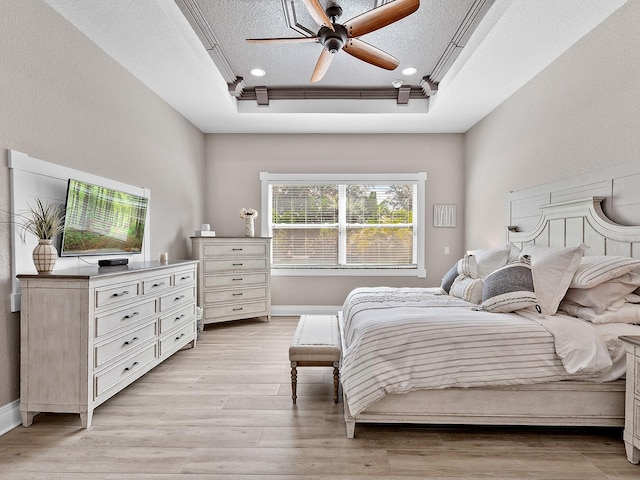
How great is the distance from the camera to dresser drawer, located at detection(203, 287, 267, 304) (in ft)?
14.8

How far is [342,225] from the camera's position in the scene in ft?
17.7

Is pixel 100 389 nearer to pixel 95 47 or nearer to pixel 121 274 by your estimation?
pixel 121 274

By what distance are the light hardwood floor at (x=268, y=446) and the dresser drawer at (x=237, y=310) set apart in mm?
1771

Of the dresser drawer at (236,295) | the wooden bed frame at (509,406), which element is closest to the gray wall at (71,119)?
the dresser drawer at (236,295)

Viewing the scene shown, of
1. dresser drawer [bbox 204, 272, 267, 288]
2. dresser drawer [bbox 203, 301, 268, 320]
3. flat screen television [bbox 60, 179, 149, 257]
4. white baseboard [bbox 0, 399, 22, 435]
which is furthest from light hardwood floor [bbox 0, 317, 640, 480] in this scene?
dresser drawer [bbox 204, 272, 267, 288]

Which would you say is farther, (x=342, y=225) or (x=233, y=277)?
(x=342, y=225)

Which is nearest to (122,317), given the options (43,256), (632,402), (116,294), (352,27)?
(116,294)

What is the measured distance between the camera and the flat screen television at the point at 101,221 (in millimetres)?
2561

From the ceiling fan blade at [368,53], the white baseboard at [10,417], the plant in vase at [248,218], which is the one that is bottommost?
the white baseboard at [10,417]

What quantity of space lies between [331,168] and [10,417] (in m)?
4.31

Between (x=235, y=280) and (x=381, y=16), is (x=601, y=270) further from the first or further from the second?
(x=235, y=280)

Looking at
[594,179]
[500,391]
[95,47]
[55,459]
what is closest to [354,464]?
[500,391]

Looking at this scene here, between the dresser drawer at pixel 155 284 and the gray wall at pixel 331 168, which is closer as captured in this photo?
the dresser drawer at pixel 155 284

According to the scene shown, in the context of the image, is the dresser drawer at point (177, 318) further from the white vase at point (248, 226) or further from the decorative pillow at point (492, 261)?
the decorative pillow at point (492, 261)
